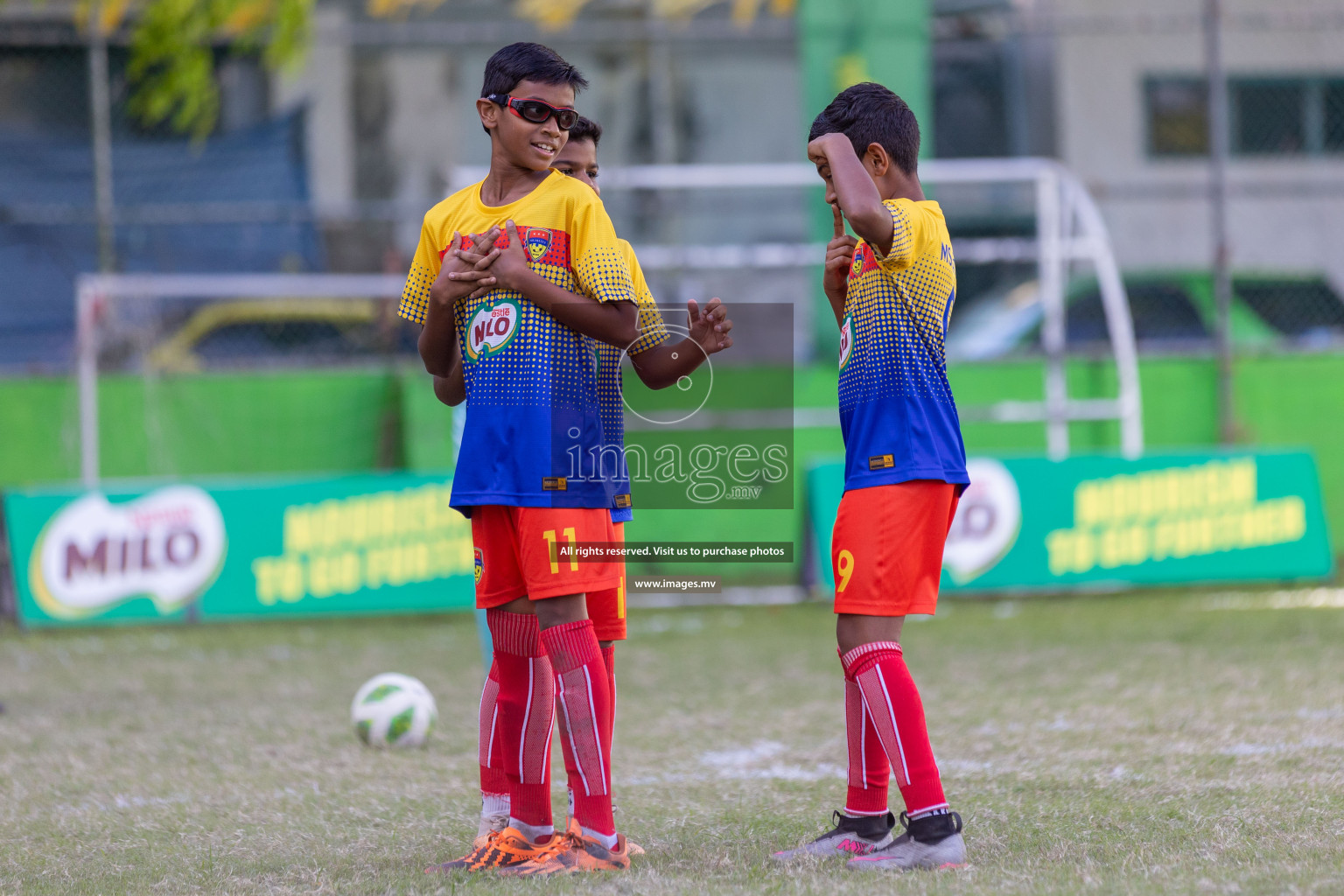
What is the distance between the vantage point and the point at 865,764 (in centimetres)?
358

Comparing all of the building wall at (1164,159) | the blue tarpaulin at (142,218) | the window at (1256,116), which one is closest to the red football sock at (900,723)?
the blue tarpaulin at (142,218)

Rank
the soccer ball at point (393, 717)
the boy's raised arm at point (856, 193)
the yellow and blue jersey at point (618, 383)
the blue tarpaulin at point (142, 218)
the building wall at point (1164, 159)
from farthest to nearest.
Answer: the building wall at point (1164, 159), the blue tarpaulin at point (142, 218), the soccer ball at point (393, 717), the yellow and blue jersey at point (618, 383), the boy's raised arm at point (856, 193)

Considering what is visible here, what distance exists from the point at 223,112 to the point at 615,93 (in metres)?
3.70

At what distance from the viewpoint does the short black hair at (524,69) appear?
339cm

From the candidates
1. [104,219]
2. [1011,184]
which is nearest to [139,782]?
[104,219]

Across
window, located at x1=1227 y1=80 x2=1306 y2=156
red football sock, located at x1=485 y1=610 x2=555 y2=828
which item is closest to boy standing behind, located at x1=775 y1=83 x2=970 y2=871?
red football sock, located at x1=485 y1=610 x2=555 y2=828

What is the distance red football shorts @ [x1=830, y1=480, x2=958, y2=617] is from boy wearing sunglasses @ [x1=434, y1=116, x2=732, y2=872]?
1.64 ft

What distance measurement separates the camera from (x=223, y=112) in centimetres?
1342

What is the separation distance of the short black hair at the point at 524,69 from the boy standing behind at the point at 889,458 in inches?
23.7

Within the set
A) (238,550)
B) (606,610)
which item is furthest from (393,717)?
(238,550)

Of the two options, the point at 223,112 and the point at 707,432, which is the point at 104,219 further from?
the point at 707,432

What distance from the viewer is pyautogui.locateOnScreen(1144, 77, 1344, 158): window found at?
44.7 ft

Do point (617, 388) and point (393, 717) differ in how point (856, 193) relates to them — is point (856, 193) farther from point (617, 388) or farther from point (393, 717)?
point (393, 717)
